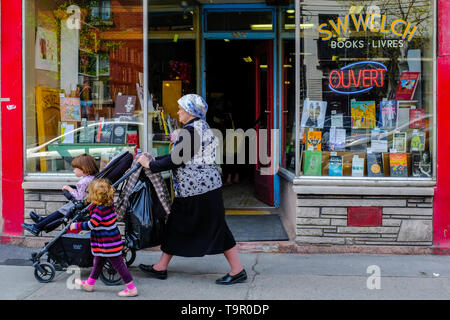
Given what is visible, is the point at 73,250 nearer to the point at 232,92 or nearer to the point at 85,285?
the point at 85,285

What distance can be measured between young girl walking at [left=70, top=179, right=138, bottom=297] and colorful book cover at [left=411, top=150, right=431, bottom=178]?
3.55m

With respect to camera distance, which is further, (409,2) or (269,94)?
(269,94)

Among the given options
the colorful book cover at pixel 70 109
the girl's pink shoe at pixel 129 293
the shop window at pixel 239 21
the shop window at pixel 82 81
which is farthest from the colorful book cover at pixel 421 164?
the colorful book cover at pixel 70 109

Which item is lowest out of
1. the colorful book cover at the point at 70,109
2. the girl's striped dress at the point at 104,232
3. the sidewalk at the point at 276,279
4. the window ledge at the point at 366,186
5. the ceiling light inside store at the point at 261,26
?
the sidewalk at the point at 276,279

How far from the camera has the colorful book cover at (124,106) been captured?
22.8 feet

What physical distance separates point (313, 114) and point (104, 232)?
10.1 feet

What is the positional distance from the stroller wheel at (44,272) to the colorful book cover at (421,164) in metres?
4.14

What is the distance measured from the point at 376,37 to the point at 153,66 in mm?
3024

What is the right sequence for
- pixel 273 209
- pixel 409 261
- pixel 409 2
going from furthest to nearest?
1. pixel 273 209
2. pixel 409 2
3. pixel 409 261

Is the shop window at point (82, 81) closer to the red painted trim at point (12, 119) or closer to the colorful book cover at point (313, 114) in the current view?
the red painted trim at point (12, 119)

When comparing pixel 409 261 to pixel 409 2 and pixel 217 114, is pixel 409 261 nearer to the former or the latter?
pixel 409 2

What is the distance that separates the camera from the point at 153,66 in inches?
294

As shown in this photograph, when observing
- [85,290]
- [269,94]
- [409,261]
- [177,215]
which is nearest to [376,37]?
[269,94]

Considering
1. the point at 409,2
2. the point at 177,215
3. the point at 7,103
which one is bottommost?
the point at 177,215
